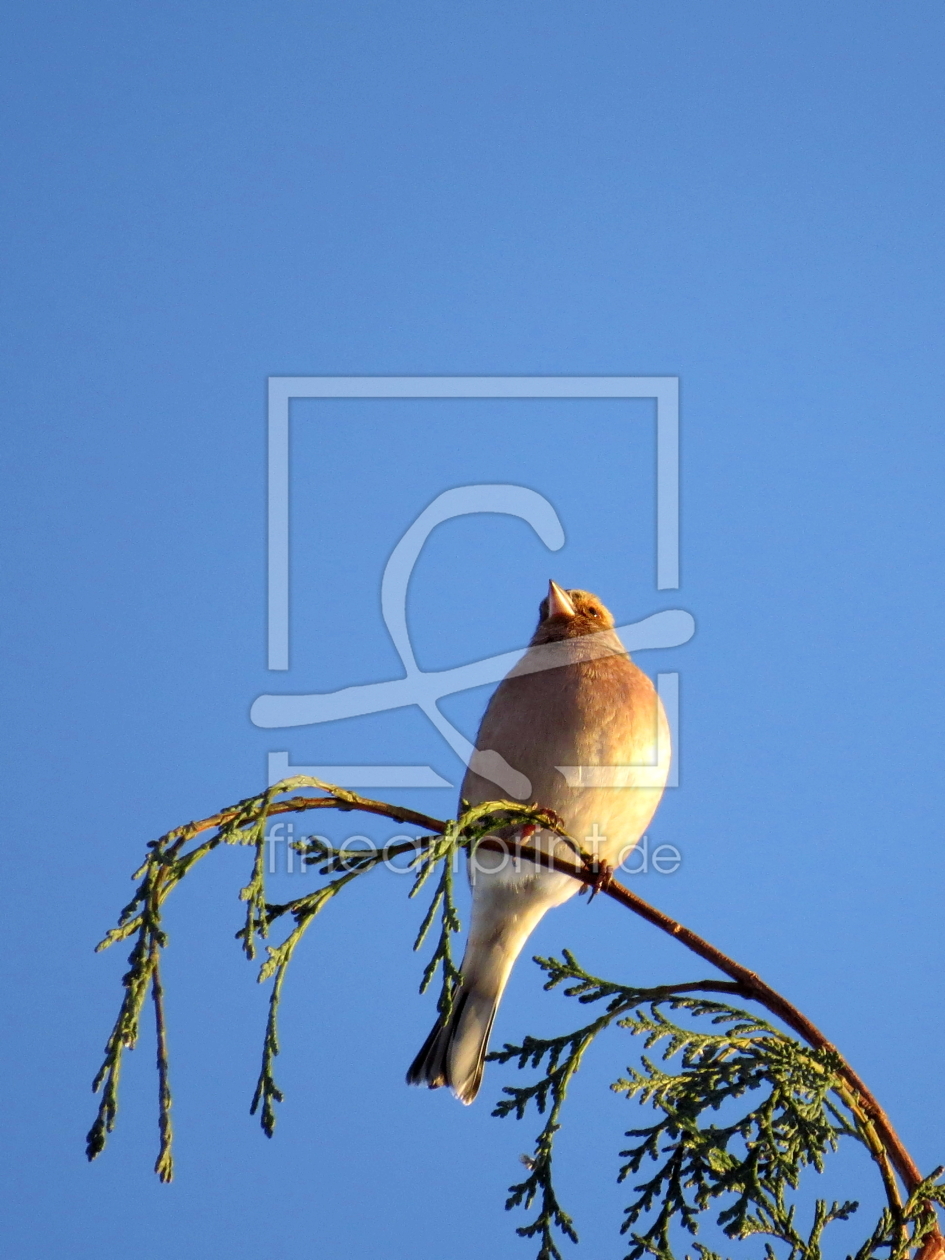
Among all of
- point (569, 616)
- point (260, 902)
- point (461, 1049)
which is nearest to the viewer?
point (260, 902)

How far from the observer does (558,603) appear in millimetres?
6211

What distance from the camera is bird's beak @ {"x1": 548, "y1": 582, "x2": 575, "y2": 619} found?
620 cm

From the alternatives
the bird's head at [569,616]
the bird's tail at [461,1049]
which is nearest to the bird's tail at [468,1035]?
the bird's tail at [461,1049]

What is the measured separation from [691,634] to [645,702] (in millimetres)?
1236

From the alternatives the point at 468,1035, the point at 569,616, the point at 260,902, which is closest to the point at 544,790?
the point at 468,1035

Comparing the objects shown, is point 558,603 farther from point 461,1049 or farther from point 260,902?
point 260,902

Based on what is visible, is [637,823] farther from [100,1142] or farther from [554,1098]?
[100,1142]

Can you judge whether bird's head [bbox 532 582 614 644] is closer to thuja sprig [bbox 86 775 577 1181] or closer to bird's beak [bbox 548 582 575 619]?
bird's beak [bbox 548 582 575 619]

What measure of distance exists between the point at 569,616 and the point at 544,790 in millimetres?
1311

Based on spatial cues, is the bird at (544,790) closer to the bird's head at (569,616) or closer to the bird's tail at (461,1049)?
the bird's tail at (461,1049)

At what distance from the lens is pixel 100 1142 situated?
2.11 metres

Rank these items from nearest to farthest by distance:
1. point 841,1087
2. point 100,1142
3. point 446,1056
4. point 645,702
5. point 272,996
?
1. point 100,1142
2. point 272,996
3. point 841,1087
4. point 446,1056
5. point 645,702

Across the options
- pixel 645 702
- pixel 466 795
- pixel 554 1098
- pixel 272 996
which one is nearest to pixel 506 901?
pixel 466 795

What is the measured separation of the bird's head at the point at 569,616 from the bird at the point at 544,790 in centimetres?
37
